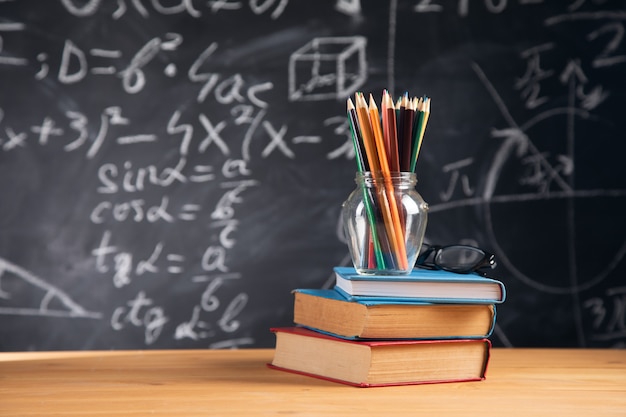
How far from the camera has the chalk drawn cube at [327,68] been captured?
6.24ft

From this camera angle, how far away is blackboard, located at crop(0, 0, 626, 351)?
6.07 ft

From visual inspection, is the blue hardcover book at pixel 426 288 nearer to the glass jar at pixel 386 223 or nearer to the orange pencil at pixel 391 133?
the glass jar at pixel 386 223

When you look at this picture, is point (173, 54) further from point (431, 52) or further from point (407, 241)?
point (407, 241)

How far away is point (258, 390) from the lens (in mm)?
1007

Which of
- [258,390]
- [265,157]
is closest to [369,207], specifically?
[258,390]

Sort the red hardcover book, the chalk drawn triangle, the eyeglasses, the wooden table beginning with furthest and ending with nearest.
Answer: the chalk drawn triangle
the eyeglasses
the red hardcover book
the wooden table

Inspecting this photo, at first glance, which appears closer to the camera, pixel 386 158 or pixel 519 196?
pixel 386 158

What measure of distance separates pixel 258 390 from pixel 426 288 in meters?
0.26

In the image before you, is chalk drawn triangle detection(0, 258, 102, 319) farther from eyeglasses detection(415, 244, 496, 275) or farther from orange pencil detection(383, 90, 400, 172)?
orange pencil detection(383, 90, 400, 172)

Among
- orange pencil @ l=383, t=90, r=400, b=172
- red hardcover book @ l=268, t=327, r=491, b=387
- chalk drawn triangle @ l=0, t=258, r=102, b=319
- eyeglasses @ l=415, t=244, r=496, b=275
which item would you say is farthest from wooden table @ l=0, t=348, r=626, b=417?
chalk drawn triangle @ l=0, t=258, r=102, b=319

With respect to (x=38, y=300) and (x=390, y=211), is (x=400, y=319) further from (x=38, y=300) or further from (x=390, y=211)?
(x=38, y=300)

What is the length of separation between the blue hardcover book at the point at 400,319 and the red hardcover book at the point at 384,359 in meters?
0.01

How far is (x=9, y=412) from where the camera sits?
0.88 metres

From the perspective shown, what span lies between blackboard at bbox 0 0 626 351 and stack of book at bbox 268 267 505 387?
2.66 ft
